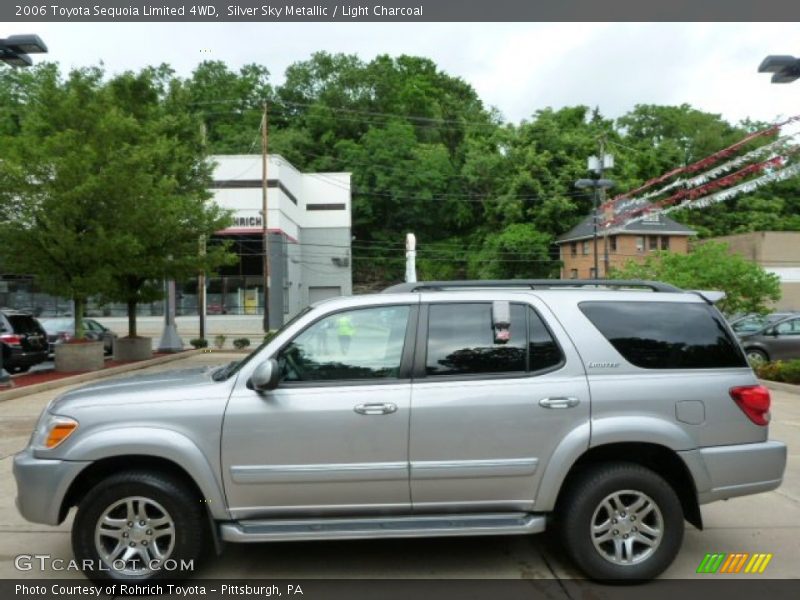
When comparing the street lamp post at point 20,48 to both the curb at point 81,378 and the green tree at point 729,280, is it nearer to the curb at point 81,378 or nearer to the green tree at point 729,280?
the curb at point 81,378

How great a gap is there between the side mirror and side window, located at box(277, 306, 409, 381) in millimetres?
138

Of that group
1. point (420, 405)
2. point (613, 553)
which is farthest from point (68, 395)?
point (613, 553)

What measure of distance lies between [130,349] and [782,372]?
17732mm

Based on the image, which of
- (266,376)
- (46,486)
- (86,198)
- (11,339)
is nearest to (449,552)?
(266,376)

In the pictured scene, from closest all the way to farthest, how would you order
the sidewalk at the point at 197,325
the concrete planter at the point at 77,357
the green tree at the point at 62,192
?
1. the green tree at the point at 62,192
2. the concrete planter at the point at 77,357
3. the sidewalk at the point at 197,325

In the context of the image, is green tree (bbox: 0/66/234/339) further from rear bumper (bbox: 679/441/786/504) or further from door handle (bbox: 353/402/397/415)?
rear bumper (bbox: 679/441/786/504)

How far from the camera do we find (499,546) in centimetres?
495

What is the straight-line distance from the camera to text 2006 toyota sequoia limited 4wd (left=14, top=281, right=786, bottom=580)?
4.10m

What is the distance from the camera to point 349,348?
14.4 ft

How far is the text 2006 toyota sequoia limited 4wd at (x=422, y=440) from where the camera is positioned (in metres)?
4.10

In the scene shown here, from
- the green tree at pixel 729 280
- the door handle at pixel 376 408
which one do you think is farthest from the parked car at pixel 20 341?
the green tree at pixel 729 280

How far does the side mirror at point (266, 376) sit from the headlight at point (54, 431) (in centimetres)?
112

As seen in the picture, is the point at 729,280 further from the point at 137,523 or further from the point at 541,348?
the point at 137,523

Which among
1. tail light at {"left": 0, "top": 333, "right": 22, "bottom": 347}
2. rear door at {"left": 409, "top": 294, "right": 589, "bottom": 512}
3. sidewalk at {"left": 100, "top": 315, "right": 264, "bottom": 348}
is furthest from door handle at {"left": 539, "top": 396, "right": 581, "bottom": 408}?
sidewalk at {"left": 100, "top": 315, "right": 264, "bottom": 348}
